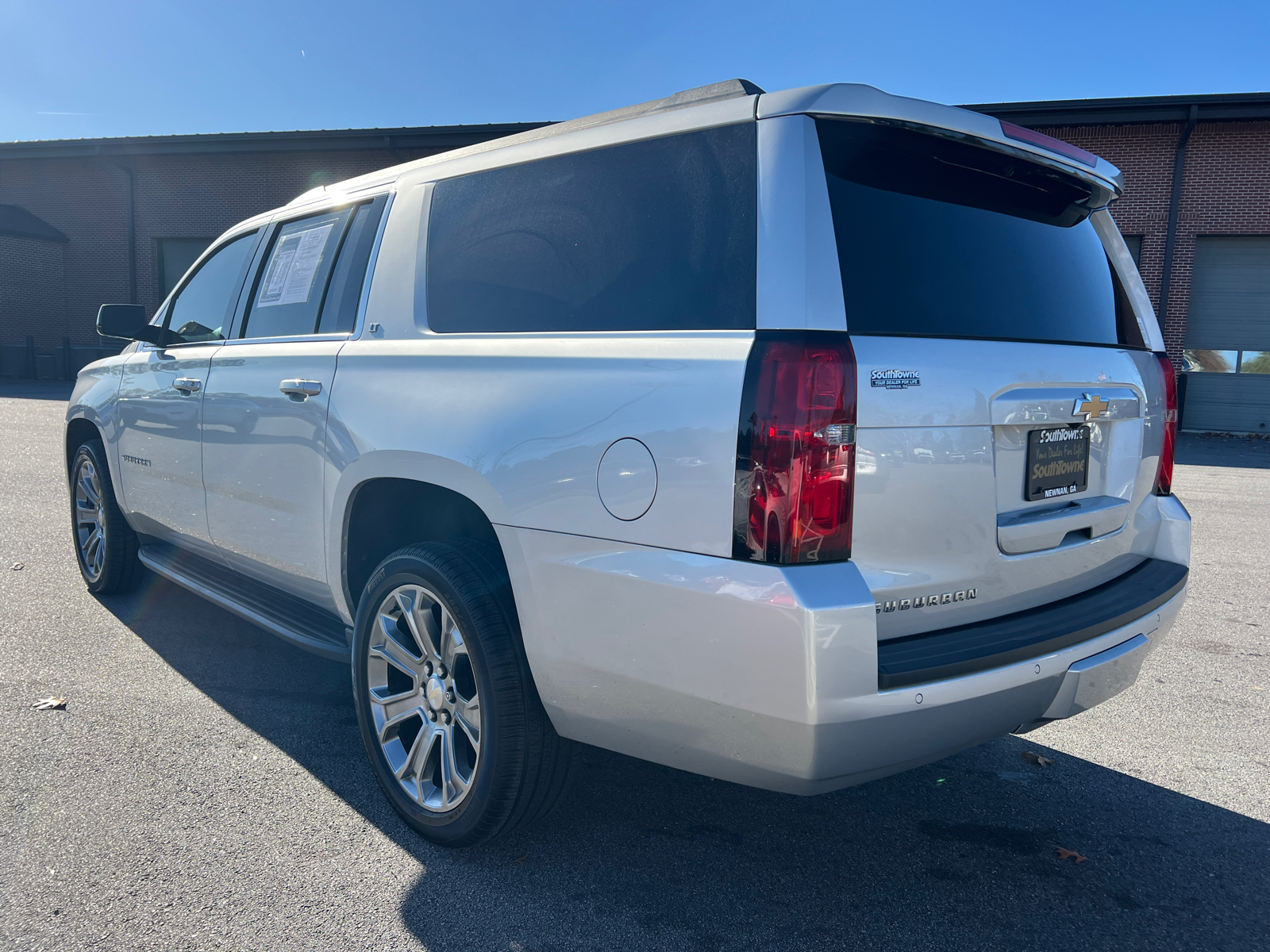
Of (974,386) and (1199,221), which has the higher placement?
(1199,221)

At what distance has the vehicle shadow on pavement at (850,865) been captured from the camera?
7.60ft

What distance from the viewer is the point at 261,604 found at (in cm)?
360

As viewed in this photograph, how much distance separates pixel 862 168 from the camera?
221 cm

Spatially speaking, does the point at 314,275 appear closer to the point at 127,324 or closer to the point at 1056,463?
the point at 127,324

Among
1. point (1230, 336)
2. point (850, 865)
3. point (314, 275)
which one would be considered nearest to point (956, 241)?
point (850, 865)

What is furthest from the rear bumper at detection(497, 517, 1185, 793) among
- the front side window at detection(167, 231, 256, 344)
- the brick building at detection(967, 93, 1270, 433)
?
the brick building at detection(967, 93, 1270, 433)

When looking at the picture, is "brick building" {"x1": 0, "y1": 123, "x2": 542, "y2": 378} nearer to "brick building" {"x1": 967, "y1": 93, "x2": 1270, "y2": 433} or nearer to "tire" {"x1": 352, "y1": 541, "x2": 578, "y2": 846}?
"brick building" {"x1": 967, "y1": 93, "x2": 1270, "y2": 433}

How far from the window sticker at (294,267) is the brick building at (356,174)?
15.1 meters

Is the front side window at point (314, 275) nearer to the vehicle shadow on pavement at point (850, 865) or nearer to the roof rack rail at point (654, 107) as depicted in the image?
the roof rack rail at point (654, 107)

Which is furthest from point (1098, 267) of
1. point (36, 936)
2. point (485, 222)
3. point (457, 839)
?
point (36, 936)

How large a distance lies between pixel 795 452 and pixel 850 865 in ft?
4.52

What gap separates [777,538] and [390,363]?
60.1 inches

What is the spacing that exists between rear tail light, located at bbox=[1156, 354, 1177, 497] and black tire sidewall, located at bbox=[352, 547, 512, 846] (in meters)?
2.20

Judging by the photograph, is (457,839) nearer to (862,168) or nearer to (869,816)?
(869,816)
